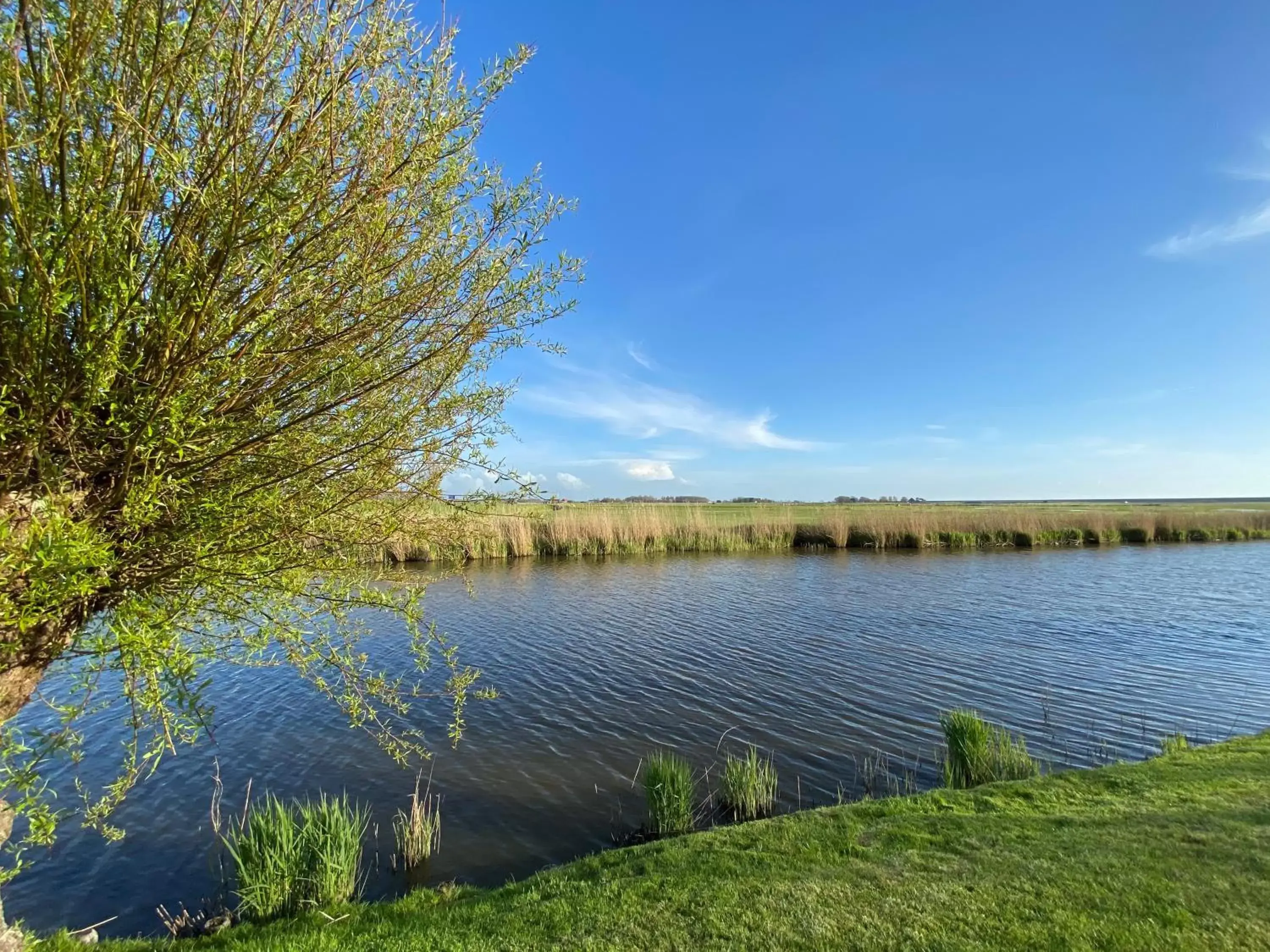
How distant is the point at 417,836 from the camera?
6324mm

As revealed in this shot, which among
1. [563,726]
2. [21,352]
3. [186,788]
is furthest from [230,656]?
[563,726]

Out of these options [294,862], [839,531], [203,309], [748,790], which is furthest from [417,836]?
[839,531]

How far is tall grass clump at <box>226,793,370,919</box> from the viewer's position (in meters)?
5.29

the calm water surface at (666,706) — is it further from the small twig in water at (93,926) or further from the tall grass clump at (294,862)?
the tall grass clump at (294,862)

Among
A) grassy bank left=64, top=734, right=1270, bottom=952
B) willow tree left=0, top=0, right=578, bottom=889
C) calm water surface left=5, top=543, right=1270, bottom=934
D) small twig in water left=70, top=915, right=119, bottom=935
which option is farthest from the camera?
calm water surface left=5, top=543, right=1270, bottom=934

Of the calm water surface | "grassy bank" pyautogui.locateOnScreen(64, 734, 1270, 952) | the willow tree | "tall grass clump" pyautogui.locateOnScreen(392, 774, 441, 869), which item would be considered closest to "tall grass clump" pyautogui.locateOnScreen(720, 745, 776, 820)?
the calm water surface

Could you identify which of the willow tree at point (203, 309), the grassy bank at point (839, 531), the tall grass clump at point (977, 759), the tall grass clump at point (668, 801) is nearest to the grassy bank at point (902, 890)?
the tall grass clump at point (668, 801)

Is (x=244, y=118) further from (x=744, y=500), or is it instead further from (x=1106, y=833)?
(x=744, y=500)

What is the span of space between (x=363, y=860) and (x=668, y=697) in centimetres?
585

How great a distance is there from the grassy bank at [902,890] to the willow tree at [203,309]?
201cm

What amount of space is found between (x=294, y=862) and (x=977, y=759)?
24.6ft

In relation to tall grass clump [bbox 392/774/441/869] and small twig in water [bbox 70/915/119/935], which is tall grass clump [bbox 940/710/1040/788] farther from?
small twig in water [bbox 70/915/119/935]

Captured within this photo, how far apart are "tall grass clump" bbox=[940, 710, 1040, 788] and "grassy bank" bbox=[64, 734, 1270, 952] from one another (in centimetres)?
138

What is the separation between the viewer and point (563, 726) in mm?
9789
